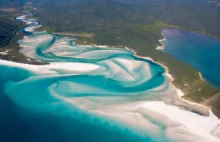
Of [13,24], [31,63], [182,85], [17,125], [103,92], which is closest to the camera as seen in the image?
[17,125]

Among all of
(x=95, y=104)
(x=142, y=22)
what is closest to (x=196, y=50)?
(x=142, y=22)

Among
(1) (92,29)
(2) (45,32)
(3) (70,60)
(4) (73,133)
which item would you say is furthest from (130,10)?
(4) (73,133)

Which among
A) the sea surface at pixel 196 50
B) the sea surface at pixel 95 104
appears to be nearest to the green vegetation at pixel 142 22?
the sea surface at pixel 196 50

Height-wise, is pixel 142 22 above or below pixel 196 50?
above

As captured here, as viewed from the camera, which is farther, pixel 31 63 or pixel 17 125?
pixel 31 63

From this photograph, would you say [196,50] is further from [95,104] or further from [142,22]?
[95,104]

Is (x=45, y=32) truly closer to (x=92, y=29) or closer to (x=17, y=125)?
(x=92, y=29)
